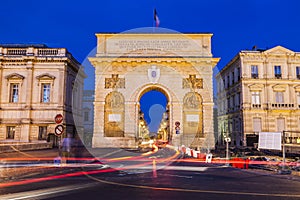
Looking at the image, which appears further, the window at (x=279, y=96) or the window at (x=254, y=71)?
the window at (x=254, y=71)

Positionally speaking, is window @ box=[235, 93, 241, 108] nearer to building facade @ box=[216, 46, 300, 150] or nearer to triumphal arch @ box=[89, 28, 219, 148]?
building facade @ box=[216, 46, 300, 150]

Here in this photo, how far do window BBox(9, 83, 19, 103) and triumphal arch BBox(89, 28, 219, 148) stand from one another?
29.3 ft

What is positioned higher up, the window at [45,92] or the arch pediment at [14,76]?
the arch pediment at [14,76]

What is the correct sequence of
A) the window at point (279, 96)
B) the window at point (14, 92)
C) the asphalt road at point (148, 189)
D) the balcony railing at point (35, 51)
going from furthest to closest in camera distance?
1. the window at point (279, 96)
2. the balcony railing at point (35, 51)
3. the window at point (14, 92)
4. the asphalt road at point (148, 189)

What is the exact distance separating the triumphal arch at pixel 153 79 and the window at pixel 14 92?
892 cm

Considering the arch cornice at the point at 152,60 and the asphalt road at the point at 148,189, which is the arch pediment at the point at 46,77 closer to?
the arch cornice at the point at 152,60

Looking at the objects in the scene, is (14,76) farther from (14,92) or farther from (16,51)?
(16,51)

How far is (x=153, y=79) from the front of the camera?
98.8ft

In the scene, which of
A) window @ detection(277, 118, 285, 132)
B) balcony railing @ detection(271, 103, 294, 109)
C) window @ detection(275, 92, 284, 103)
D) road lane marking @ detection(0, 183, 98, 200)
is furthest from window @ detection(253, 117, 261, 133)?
road lane marking @ detection(0, 183, 98, 200)

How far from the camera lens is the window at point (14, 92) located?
29.8 m

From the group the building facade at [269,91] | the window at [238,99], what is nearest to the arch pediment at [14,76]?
the building facade at [269,91]

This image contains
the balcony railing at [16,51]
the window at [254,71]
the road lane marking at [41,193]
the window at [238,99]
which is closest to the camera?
the road lane marking at [41,193]

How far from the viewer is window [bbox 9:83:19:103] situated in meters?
29.8

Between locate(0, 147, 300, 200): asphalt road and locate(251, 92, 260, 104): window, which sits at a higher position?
locate(251, 92, 260, 104): window
